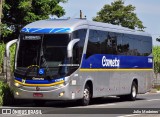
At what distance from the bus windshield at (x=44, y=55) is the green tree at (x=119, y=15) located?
1996 inches

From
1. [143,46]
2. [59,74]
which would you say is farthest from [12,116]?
[143,46]

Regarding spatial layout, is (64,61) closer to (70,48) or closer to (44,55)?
(70,48)

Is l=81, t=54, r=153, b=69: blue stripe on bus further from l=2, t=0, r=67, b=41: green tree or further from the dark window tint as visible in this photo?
l=2, t=0, r=67, b=41: green tree

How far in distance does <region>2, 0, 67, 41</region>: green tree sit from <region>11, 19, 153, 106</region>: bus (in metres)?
15.8

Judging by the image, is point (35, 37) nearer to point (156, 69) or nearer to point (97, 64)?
point (97, 64)

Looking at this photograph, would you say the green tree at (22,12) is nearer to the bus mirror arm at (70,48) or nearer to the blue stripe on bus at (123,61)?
the blue stripe on bus at (123,61)

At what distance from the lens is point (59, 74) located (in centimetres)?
2047

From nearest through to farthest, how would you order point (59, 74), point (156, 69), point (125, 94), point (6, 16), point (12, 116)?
point (12, 116) → point (59, 74) → point (125, 94) → point (6, 16) → point (156, 69)

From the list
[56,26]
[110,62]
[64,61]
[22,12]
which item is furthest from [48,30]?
[22,12]

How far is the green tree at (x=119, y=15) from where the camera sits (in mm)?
71500

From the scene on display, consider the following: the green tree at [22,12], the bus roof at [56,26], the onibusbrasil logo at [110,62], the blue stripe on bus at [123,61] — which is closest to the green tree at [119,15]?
the green tree at [22,12]

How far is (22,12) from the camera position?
1566 inches

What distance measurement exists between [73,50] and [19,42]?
2290 millimetres

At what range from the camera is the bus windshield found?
20.5 m
